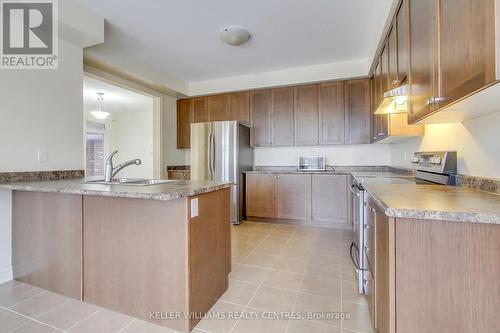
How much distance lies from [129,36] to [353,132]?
3404 mm

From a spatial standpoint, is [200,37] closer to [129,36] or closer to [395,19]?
[129,36]

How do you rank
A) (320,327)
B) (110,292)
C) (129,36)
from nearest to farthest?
(320,327) → (110,292) → (129,36)

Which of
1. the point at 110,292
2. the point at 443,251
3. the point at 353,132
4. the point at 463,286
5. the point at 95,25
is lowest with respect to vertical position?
the point at 110,292

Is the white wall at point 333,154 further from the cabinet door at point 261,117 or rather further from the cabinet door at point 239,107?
the cabinet door at point 239,107

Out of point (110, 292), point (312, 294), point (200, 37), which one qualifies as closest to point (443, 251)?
point (312, 294)

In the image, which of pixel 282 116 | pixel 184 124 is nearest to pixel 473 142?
pixel 282 116

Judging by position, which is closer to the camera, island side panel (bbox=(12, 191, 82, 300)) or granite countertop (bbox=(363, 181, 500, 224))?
granite countertop (bbox=(363, 181, 500, 224))

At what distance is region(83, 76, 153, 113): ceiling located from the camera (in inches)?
181

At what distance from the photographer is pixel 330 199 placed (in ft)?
12.1

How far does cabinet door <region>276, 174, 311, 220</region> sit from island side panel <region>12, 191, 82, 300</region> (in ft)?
9.20

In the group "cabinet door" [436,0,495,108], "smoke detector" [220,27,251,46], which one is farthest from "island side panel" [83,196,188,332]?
"smoke detector" [220,27,251,46]

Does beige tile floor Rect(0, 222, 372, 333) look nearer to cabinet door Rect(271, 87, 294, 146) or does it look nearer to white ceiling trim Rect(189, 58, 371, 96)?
cabinet door Rect(271, 87, 294, 146)

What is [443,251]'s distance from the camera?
924 mm

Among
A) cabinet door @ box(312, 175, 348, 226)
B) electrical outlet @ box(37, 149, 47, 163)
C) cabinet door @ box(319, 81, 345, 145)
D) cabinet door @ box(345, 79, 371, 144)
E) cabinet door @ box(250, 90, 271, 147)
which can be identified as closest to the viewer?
electrical outlet @ box(37, 149, 47, 163)
